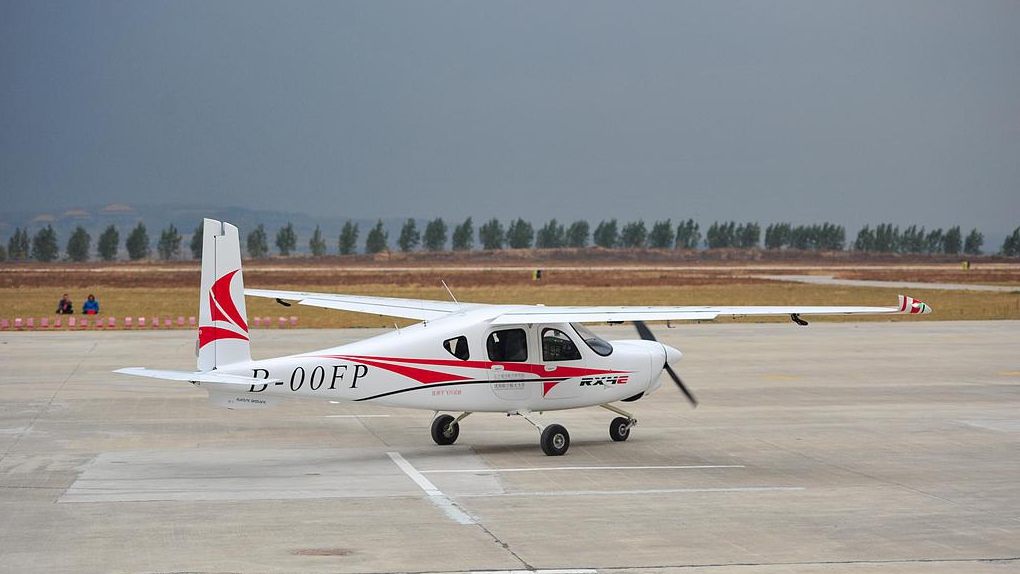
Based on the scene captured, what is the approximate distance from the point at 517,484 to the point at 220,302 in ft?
14.8

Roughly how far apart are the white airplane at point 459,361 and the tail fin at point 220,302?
1 cm

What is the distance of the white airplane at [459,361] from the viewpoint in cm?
1498

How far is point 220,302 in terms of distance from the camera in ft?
49.1

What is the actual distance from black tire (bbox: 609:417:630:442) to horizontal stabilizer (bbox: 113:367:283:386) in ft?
19.3

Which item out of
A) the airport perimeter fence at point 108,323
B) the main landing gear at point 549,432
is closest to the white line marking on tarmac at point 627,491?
the main landing gear at point 549,432

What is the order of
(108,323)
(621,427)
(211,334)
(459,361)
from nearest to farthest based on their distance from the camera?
(211,334) → (459,361) → (621,427) → (108,323)

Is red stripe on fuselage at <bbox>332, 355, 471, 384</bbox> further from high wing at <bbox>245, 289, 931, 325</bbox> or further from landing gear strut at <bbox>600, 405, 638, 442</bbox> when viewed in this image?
landing gear strut at <bbox>600, 405, 638, 442</bbox>

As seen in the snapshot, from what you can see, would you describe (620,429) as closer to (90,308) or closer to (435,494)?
(435,494)

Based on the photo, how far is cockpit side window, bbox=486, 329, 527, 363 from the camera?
17.0 metres

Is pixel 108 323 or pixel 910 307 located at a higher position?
pixel 910 307

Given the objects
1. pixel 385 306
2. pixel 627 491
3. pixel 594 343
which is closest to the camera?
pixel 627 491

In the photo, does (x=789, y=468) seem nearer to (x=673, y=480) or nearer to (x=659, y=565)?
(x=673, y=480)

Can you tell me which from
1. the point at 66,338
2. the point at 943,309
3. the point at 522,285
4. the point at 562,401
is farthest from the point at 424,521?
the point at 522,285

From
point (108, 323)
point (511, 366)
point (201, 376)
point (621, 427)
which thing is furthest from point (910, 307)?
point (108, 323)
